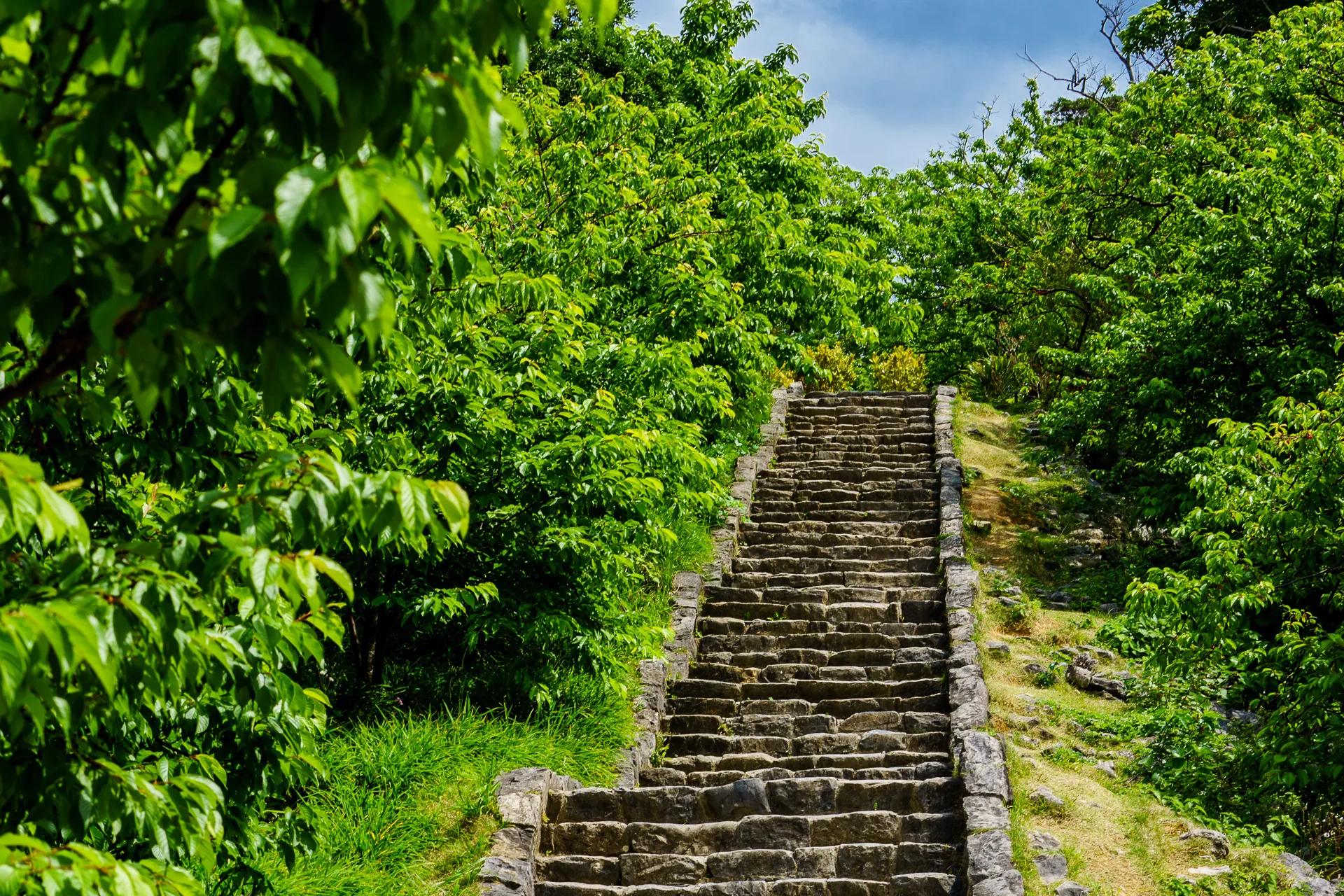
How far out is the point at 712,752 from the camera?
8.60 meters

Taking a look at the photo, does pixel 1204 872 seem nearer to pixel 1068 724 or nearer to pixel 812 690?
pixel 1068 724

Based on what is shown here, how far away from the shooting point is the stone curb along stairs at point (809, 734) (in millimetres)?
6367

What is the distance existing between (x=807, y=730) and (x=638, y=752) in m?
1.45

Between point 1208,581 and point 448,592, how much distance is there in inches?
206

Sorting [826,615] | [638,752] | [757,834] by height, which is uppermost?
[826,615]

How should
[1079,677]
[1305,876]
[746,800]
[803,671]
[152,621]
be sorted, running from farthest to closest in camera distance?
[803,671], [1079,677], [746,800], [1305,876], [152,621]

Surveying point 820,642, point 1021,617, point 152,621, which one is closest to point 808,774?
point 820,642

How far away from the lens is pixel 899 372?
22.1 m

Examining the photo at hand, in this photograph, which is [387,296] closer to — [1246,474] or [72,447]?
[72,447]

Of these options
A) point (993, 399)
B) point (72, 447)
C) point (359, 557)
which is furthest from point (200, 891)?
point (993, 399)

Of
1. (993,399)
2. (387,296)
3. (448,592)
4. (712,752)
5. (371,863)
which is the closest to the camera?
(387,296)

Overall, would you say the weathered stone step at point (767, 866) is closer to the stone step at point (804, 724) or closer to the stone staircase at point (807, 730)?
the stone staircase at point (807, 730)

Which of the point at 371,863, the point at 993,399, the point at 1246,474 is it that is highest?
the point at 993,399

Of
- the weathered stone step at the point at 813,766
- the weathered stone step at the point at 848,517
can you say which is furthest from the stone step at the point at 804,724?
the weathered stone step at the point at 848,517
